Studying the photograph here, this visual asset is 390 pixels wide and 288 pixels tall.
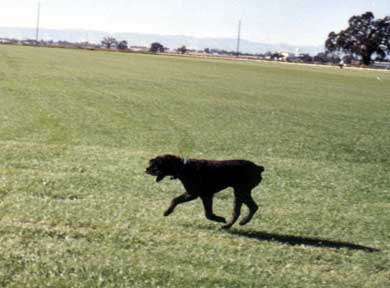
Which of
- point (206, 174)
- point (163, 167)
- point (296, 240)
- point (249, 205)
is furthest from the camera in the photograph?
point (296, 240)

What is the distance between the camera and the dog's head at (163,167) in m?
7.71

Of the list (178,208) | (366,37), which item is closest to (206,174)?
(178,208)

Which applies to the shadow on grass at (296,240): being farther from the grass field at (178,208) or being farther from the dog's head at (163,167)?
the dog's head at (163,167)

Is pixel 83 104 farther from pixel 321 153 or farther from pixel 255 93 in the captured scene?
pixel 255 93

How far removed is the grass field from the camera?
713cm

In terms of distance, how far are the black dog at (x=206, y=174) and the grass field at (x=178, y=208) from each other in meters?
0.54

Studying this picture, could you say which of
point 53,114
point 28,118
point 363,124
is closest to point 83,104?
point 53,114

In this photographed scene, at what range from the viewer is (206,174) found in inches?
311

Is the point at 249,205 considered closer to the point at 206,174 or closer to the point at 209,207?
the point at 209,207

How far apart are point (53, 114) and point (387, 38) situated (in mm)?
135075

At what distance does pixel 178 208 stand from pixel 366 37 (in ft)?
476

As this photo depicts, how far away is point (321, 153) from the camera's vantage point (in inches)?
700

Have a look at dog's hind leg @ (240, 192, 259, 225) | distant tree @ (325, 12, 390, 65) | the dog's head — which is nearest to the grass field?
dog's hind leg @ (240, 192, 259, 225)

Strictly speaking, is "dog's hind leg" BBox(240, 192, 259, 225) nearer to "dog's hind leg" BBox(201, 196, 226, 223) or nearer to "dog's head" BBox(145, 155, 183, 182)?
"dog's hind leg" BBox(201, 196, 226, 223)
